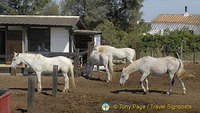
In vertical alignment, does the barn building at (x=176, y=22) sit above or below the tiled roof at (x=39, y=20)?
above

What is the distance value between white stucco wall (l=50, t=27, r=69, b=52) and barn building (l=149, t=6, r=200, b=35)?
26022 mm

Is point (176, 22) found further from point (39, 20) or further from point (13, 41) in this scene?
point (13, 41)

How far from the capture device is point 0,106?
5402 mm

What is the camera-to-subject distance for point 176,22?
39969 mm

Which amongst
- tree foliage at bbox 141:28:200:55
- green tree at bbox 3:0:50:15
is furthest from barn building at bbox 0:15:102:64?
green tree at bbox 3:0:50:15

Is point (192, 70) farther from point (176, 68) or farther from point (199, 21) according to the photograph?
point (199, 21)

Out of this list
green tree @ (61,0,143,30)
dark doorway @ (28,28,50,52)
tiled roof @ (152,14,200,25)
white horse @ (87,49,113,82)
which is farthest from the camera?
tiled roof @ (152,14,200,25)

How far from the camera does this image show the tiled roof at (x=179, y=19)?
131 feet

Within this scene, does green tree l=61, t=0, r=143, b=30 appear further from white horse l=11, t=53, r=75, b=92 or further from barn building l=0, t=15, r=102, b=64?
white horse l=11, t=53, r=75, b=92

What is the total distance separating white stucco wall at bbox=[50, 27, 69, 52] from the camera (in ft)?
53.9

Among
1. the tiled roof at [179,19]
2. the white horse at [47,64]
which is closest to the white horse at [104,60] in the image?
the white horse at [47,64]

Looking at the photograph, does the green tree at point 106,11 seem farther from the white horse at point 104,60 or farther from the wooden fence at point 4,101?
the wooden fence at point 4,101

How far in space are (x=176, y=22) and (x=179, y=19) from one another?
4.71 ft

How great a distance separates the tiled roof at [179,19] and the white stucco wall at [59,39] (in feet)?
90.1
